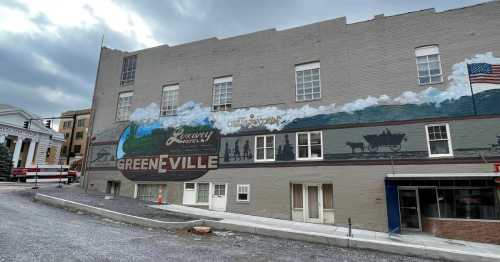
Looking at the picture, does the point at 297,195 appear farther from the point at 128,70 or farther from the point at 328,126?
the point at 128,70

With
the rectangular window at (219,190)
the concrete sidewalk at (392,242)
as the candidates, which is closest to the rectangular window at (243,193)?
the rectangular window at (219,190)

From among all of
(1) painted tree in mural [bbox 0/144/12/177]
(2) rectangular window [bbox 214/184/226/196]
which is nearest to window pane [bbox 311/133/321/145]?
(2) rectangular window [bbox 214/184/226/196]

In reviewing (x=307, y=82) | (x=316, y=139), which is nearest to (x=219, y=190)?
(x=316, y=139)

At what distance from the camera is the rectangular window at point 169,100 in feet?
71.1

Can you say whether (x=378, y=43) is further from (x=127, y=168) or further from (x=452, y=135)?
(x=127, y=168)

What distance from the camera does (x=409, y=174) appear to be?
45.5 feet

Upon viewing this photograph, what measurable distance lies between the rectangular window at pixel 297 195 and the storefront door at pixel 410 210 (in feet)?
16.9

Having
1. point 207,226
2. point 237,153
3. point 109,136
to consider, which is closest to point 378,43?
point 237,153

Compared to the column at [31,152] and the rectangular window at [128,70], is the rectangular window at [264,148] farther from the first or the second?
the column at [31,152]

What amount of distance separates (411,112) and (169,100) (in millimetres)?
16256

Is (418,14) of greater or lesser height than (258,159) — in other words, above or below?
above

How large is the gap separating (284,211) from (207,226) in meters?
4.79

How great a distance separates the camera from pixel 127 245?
9281mm

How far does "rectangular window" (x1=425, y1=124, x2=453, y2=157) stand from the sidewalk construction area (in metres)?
4.07
